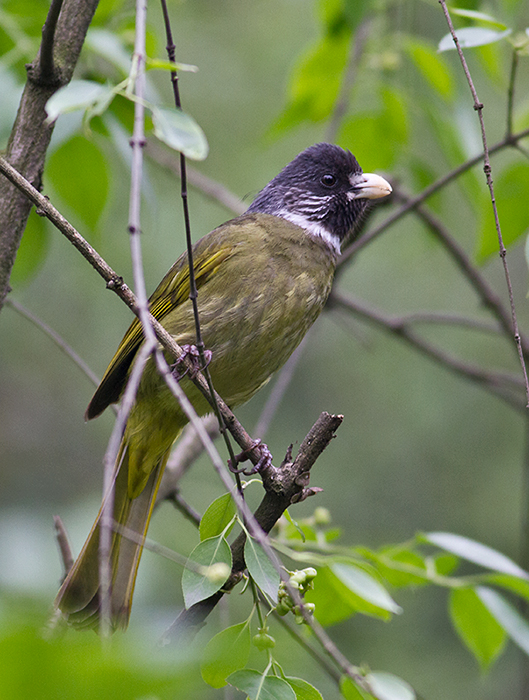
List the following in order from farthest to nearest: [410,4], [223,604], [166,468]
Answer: [410,4]
[166,468]
[223,604]

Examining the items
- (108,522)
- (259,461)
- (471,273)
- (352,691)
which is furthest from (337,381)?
(108,522)

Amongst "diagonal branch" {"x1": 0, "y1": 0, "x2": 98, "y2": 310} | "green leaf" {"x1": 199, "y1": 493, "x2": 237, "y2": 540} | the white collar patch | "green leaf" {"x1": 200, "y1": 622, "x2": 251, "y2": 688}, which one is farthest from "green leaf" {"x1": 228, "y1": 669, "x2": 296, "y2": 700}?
the white collar patch

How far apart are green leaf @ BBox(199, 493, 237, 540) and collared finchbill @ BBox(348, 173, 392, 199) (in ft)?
6.44

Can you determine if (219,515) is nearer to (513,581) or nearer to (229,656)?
(229,656)

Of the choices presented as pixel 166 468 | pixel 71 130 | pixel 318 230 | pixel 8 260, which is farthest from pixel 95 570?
pixel 318 230

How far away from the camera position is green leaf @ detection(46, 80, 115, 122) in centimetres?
129

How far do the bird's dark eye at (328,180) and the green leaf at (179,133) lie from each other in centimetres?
217

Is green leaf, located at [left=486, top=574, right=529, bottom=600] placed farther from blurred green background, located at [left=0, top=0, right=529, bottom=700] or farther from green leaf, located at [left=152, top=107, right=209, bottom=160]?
blurred green background, located at [left=0, top=0, right=529, bottom=700]

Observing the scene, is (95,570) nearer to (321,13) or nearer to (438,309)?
(321,13)

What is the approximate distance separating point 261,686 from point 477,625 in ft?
3.77

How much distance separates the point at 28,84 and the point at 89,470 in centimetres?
503

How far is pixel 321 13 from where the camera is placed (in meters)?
3.37

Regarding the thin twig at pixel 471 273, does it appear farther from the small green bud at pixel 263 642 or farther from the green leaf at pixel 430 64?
the small green bud at pixel 263 642

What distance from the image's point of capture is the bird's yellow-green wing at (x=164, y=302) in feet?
9.30
